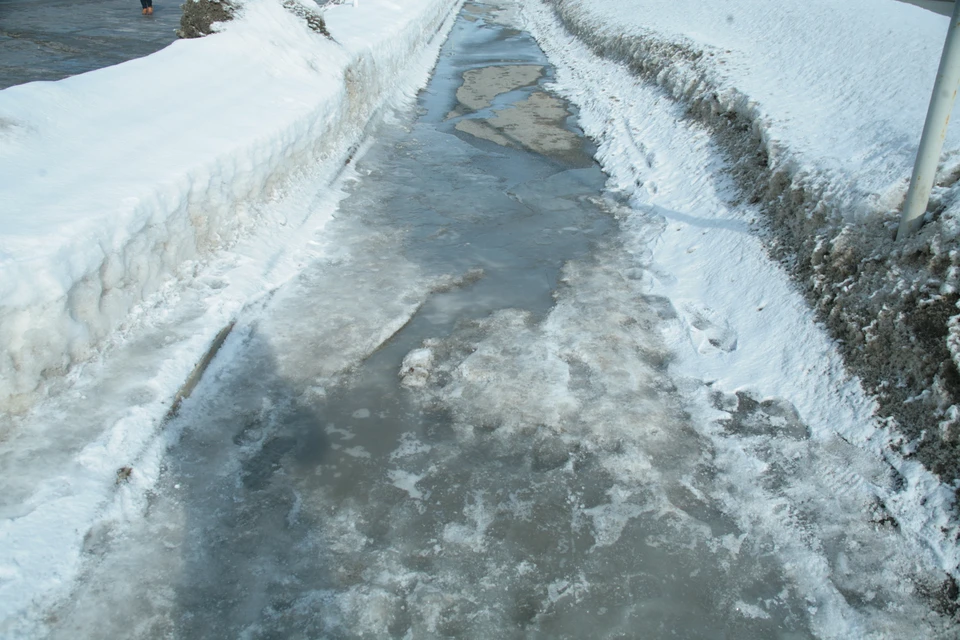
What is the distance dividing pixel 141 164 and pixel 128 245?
95 cm

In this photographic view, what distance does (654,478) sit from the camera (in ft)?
12.9

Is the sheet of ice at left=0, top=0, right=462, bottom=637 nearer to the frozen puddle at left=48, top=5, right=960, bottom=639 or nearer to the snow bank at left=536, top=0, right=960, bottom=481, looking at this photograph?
the frozen puddle at left=48, top=5, right=960, bottom=639

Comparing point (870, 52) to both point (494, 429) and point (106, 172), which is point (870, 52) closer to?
point (494, 429)

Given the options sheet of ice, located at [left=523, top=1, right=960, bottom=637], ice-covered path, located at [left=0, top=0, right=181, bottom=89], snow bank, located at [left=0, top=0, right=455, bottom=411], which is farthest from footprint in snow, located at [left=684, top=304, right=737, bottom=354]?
ice-covered path, located at [left=0, top=0, right=181, bottom=89]

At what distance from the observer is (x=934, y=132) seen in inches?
162

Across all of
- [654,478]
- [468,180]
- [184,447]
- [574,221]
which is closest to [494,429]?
[654,478]

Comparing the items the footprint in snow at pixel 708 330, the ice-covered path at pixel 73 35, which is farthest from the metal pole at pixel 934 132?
the ice-covered path at pixel 73 35

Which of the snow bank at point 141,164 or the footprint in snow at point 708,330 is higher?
the snow bank at point 141,164

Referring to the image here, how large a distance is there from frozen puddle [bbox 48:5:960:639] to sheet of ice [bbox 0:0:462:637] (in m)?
0.21

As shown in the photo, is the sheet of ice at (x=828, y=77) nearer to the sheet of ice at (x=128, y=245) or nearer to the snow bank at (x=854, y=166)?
the snow bank at (x=854, y=166)

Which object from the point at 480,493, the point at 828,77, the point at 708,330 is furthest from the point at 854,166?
the point at 480,493

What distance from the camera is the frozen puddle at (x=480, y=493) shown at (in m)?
3.15

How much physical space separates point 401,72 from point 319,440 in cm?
1120

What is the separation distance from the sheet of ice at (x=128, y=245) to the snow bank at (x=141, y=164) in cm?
2
